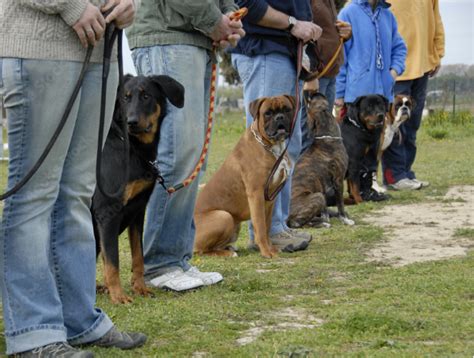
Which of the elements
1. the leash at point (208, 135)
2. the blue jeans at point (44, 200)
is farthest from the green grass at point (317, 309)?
the leash at point (208, 135)

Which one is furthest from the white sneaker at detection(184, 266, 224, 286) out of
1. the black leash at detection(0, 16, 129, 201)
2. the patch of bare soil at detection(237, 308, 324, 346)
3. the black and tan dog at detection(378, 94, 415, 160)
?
the black and tan dog at detection(378, 94, 415, 160)

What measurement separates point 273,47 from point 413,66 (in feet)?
16.2

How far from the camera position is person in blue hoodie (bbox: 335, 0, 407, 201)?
10.0m

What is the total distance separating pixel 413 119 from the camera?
11367 mm

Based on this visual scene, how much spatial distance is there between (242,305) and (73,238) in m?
1.32

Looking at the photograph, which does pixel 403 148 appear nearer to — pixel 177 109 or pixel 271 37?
pixel 271 37

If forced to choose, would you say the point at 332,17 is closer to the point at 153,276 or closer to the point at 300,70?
the point at 300,70

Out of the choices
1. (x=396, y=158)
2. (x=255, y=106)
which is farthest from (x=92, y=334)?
(x=396, y=158)

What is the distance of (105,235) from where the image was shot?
4824mm

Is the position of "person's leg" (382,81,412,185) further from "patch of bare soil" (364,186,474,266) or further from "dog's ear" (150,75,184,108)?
"dog's ear" (150,75,184,108)

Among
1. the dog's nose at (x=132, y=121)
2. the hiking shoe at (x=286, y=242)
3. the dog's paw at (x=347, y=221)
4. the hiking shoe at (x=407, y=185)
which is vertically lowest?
the hiking shoe at (x=407, y=185)

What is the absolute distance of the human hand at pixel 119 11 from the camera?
3.50 meters

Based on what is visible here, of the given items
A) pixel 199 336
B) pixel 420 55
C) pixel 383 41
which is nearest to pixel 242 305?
pixel 199 336

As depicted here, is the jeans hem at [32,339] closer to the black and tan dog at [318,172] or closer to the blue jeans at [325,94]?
the blue jeans at [325,94]
